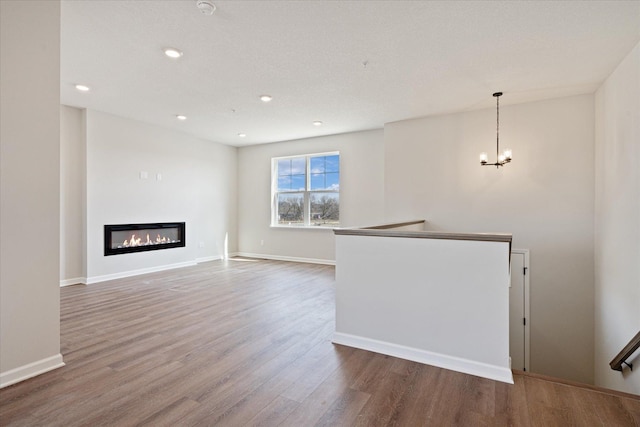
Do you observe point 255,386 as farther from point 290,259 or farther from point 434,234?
point 290,259

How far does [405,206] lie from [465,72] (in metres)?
2.46

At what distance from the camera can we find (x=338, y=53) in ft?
10.1

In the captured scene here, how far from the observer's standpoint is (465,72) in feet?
11.6

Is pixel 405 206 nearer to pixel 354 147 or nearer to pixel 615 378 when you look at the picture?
pixel 354 147

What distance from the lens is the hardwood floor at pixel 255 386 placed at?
1.82 metres

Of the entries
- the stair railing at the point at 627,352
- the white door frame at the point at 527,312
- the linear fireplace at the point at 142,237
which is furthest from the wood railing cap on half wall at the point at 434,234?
the linear fireplace at the point at 142,237

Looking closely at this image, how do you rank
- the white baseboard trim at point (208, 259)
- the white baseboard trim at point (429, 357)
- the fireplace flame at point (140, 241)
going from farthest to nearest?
the white baseboard trim at point (208, 259), the fireplace flame at point (140, 241), the white baseboard trim at point (429, 357)

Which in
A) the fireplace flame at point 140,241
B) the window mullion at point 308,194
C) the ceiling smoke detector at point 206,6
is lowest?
the fireplace flame at point 140,241

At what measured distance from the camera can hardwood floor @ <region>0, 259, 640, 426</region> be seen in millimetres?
1816

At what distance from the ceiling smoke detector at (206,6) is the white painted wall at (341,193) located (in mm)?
4271

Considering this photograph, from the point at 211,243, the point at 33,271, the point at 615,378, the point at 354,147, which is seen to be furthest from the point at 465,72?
the point at 211,243

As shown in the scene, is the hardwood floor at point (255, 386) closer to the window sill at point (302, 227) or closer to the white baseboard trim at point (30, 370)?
the white baseboard trim at point (30, 370)

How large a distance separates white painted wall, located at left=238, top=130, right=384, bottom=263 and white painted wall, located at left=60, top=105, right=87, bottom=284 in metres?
3.48

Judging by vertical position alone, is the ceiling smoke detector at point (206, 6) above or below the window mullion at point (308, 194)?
above
